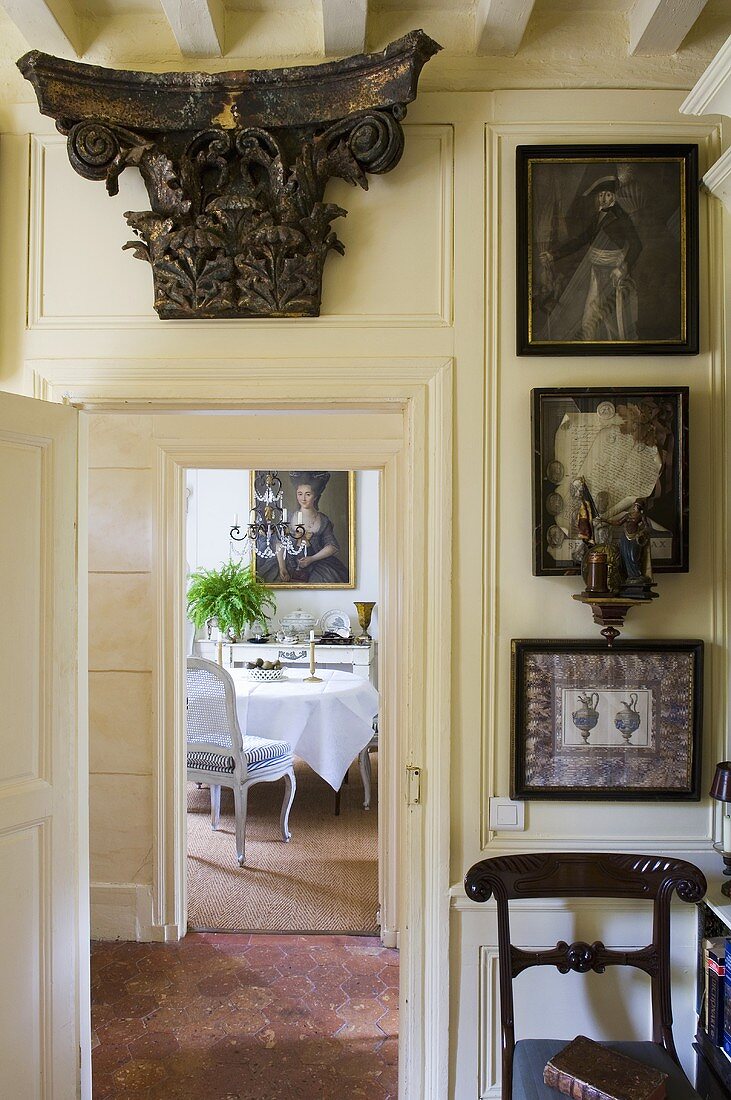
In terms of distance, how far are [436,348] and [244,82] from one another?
848 mm

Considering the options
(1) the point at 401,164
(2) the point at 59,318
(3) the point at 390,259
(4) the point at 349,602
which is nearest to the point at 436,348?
(3) the point at 390,259

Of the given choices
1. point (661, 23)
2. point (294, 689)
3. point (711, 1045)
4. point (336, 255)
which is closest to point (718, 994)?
point (711, 1045)

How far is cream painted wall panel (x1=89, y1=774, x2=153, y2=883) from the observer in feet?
11.1

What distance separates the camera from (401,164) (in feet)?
6.68

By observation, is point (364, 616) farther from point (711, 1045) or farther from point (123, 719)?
point (711, 1045)

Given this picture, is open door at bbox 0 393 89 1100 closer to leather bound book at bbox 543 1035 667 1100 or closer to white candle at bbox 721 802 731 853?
leather bound book at bbox 543 1035 667 1100

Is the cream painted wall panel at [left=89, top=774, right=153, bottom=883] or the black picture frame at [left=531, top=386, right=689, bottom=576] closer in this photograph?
the black picture frame at [left=531, top=386, right=689, bottom=576]

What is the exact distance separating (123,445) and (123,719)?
1.29 metres

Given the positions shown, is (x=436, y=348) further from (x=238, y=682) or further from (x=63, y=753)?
(x=238, y=682)

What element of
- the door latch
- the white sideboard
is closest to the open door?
the door latch

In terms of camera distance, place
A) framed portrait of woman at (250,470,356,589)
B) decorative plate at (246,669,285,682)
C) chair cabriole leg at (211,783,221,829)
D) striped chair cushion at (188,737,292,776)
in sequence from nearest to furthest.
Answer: striped chair cushion at (188,737,292,776) < chair cabriole leg at (211,783,221,829) < decorative plate at (246,669,285,682) < framed portrait of woman at (250,470,356,589)

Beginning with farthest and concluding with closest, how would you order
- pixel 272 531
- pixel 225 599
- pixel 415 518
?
pixel 272 531 < pixel 225 599 < pixel 415 518

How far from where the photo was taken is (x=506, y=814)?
79.6 inches

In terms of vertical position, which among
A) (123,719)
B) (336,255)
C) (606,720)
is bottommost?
(123,719)
